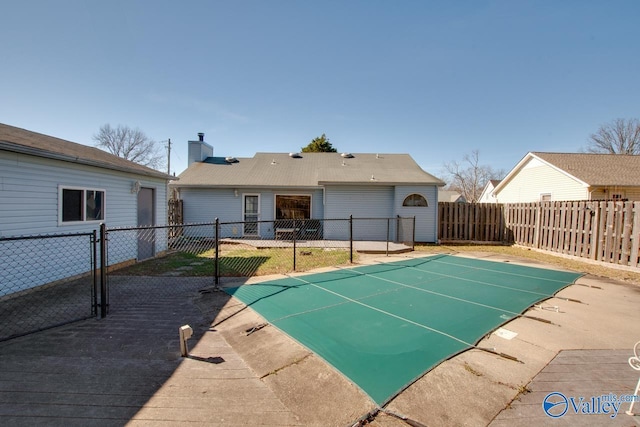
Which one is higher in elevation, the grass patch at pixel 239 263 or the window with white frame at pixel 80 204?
the window with white frame at pixel 80 204

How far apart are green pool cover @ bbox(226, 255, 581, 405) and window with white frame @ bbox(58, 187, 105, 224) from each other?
14.6 ft

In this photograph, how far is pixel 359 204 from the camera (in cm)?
1364

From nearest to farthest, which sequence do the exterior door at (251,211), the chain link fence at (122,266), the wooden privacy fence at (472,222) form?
1. the chain link fence at (122,266)
2. the wooden privacy fence at (472,222)
3. the exterior door at (251,211)

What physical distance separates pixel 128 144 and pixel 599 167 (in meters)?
45.2

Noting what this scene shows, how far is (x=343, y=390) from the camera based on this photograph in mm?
2504

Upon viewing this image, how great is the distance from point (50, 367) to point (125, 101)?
1408 centimetres

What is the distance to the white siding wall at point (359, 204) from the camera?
1359 centimetres

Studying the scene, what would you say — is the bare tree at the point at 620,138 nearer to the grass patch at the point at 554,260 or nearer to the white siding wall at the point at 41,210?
the grass patch at the point at 554,260

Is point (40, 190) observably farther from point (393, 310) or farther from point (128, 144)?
point (128, 144)

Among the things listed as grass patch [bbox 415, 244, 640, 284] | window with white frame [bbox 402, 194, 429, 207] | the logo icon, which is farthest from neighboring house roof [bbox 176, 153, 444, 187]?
the logo icon

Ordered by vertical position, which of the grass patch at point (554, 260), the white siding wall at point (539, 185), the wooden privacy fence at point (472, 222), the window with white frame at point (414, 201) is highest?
the white siding wall at point (539, 185)

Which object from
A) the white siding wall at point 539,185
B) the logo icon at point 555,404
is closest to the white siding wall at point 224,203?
the logo icon at point 555,404

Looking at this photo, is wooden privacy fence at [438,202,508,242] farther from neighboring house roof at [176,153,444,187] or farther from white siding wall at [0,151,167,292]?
white siding wall at [0,151,167,292]

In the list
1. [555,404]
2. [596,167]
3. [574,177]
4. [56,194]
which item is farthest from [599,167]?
[56,194]
